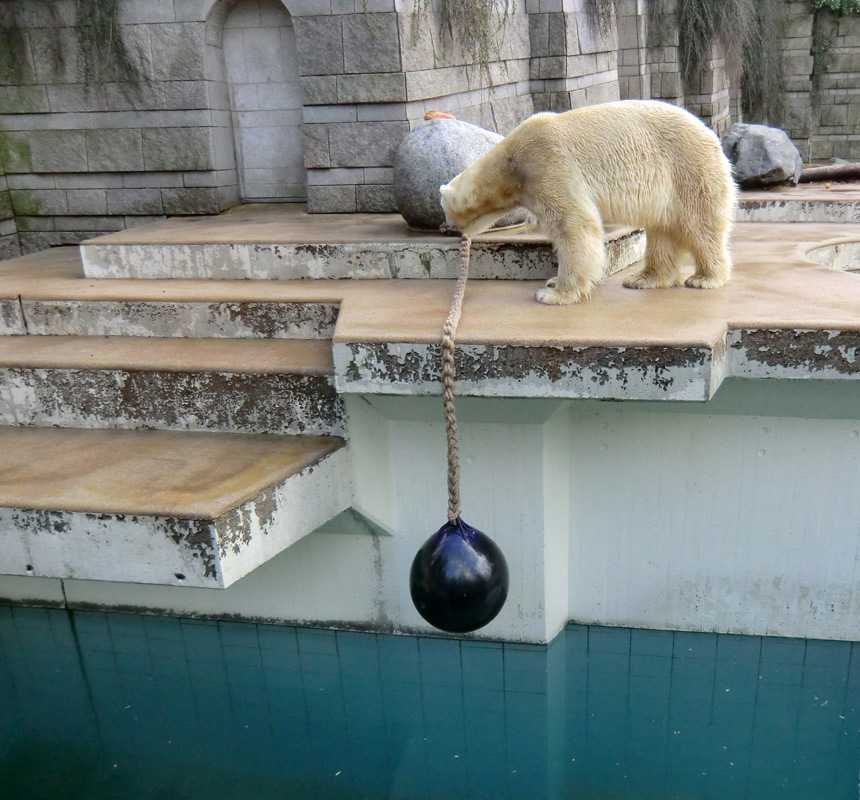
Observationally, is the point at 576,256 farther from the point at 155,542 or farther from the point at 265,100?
the point at 265,100

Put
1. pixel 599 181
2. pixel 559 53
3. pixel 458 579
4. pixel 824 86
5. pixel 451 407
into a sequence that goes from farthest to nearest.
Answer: pixel 824 86 < pixel 559 53 < pixel 599 181 < pixel 451 407 < pixel 458 579

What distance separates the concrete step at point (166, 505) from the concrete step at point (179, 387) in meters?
0.10

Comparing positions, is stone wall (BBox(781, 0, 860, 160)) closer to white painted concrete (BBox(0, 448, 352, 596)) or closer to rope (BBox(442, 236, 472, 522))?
rope (BBox(442, 236, 472, 522))

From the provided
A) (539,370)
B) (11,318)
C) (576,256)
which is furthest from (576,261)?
(11,318)

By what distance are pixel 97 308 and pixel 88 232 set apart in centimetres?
223

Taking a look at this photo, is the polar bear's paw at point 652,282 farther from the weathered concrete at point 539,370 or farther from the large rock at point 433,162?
the large rock at point 433,162

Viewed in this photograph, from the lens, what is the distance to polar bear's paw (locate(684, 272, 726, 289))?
11.3 ft

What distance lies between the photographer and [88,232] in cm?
595

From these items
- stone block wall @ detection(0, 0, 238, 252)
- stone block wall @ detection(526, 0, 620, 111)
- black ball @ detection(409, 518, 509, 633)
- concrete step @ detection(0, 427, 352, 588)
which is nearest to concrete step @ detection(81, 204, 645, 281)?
stone block wall @ detection(0, 0, 238, 252)

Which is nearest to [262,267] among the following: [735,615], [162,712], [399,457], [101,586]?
[399,457]

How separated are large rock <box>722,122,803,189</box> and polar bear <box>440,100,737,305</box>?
118 inches

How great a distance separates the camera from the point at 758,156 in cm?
602

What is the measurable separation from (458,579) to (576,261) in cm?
134

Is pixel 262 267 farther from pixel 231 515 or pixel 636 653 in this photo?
pixel 636 653
